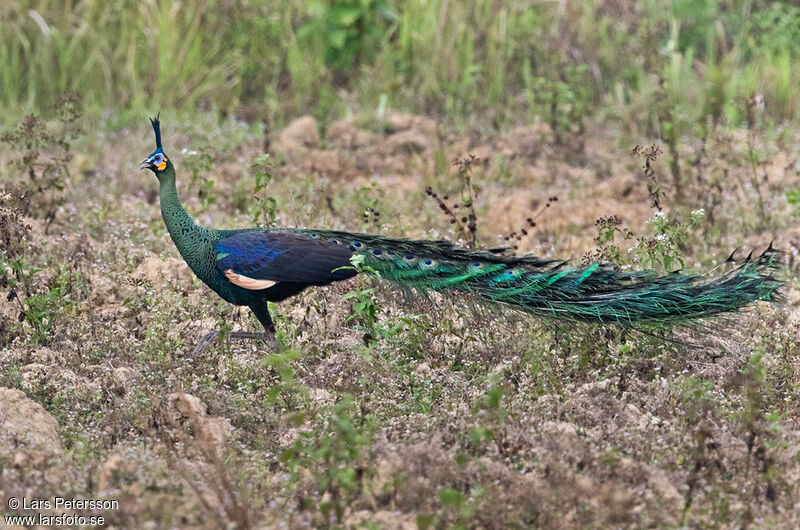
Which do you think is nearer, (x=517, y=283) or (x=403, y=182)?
(x=517, y=283)

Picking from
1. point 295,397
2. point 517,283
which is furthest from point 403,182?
point 295,397

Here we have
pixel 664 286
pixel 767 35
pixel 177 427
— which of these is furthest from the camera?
pixel 767 35

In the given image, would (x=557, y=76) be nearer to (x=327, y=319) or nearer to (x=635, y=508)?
(x=327, y=319)

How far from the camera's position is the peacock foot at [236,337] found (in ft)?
20.4

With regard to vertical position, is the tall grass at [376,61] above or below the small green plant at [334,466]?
above

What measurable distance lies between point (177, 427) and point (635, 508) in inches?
85.8

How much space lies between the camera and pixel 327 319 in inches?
263

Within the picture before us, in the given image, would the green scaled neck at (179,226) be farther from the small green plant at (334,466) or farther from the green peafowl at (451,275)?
the small green plant at (334,466)

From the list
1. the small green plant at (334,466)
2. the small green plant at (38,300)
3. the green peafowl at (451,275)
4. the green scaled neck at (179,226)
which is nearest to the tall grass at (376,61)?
the small green plant at (38,300)

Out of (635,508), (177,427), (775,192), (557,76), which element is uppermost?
(557,76)

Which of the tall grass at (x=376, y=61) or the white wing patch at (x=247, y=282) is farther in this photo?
the tall grass at (x=376, y=61)

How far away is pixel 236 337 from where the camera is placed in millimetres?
6289

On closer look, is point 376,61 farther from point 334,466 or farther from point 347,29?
point 334,466

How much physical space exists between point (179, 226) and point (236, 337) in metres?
0.71
